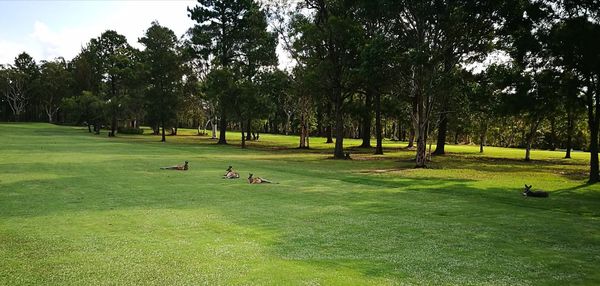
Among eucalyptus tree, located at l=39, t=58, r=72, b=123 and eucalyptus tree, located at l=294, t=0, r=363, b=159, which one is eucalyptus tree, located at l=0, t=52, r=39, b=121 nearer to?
eucalyptus tree, located at l=39, t=58, r=72, b=123

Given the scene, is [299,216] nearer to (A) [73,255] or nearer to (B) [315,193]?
(B) [315,193]

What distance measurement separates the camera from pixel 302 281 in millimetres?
7145

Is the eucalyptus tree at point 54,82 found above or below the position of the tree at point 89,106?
above

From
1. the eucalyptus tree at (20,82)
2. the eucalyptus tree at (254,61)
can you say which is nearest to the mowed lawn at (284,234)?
the eucalyptus tree at (254,61)

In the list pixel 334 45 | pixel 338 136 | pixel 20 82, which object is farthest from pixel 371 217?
pixel 20 82

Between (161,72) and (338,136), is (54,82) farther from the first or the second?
(338,136)

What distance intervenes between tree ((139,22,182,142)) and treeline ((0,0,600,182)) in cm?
17

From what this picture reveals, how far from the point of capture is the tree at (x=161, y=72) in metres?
60.3

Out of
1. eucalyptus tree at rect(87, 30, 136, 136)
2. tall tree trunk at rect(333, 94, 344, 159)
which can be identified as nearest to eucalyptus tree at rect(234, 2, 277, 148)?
tall tree trunk at rect(333, 94, 344, 159)

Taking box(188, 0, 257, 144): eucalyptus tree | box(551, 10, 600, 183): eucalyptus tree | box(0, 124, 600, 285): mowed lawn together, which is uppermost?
box(188, 0, 257, 144): eucalyptus tree

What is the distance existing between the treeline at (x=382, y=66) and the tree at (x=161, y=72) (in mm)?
165

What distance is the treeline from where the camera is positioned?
947 inches

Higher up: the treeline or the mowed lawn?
the treeline

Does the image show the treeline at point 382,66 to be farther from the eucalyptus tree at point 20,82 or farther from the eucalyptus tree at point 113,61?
the eucalyptus tree at point 20,82
